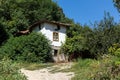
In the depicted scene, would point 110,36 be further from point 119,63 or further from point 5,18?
point 5,18

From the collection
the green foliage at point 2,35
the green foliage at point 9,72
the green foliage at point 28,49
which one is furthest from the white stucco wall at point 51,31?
the green foliage at point 9,72

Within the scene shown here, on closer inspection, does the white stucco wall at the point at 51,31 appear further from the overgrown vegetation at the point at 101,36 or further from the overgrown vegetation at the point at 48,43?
the overgrown vegetation at the point at 101,36

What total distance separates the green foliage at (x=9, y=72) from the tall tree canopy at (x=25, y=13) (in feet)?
88.2

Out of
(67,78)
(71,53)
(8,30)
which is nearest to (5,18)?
(8,30)

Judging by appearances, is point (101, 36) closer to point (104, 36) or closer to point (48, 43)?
point (104, 36)

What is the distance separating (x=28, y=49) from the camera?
3884 centimetres

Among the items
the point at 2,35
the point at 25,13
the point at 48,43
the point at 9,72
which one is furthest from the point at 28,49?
the point at 9,72

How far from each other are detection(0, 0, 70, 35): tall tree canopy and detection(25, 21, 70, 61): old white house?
3104mm

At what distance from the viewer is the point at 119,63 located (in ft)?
59.1

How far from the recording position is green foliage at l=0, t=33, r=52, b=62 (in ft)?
125

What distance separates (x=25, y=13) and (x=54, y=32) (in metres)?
11.8

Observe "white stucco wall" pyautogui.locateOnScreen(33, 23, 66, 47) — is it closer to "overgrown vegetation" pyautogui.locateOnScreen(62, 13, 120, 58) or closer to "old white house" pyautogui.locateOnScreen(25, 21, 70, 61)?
"old white house" pyautogui.locateOnScreen(25, 21, 70, 61)

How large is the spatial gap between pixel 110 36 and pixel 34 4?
27.6 meters

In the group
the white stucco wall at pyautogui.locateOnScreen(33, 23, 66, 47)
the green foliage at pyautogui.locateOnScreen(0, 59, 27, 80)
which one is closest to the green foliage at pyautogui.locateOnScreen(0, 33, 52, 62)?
the white stucco wall at pyautogui.locateOnScreen(33, 23, 66, 47)
